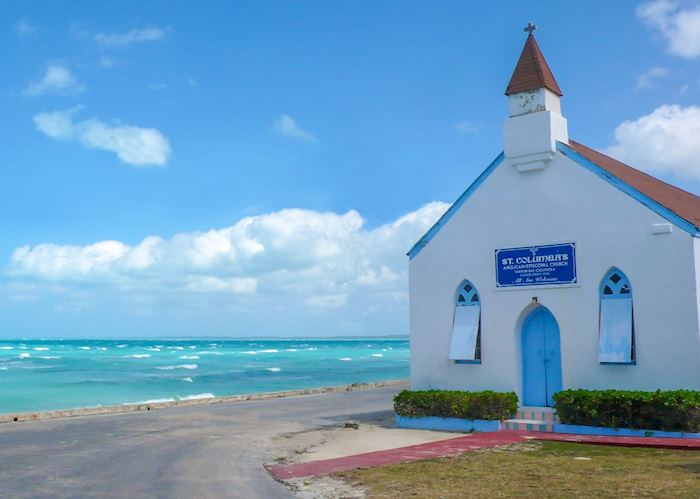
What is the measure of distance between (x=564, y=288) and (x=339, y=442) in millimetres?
6617

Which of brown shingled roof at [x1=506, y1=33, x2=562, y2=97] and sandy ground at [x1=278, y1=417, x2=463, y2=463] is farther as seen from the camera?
brown shingled roof at [x1=506, y1=33, x2=562, y2=97]

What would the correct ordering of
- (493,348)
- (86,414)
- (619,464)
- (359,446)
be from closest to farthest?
(619,464), (359,446), (493,348), (86,414)

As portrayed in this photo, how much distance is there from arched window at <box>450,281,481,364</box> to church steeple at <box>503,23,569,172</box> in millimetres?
3639

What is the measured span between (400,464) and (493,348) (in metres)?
6.39

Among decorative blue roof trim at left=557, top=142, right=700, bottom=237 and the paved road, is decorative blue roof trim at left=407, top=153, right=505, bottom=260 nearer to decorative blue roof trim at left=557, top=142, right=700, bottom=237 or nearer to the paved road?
decorative blue roof trim at left=557, top=142, right=700, bottom=237

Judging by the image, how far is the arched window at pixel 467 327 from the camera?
18.6 m

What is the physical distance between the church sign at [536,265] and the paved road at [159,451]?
6.58 meters

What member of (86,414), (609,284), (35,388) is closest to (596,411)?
(609,284)

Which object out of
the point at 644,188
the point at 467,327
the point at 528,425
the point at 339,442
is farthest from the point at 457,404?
the point at 644,188

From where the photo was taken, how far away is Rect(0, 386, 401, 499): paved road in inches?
436

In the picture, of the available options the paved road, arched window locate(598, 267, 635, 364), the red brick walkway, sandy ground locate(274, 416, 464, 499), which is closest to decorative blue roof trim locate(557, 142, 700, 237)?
arched window locate(598, 267, 635, 364)

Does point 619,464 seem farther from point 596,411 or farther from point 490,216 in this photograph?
point 490,216

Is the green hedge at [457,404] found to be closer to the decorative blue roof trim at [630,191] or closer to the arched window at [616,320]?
the arched window at [616,320]

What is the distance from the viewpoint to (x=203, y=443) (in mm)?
16281
